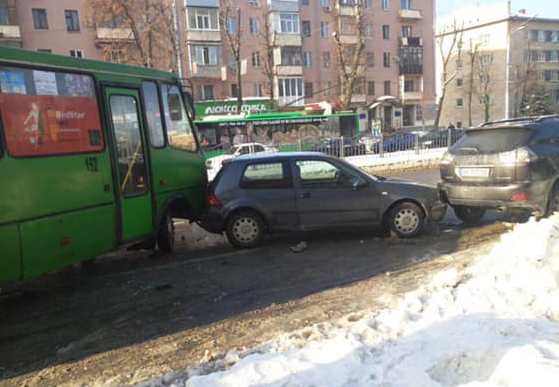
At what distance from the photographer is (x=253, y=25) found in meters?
44.4

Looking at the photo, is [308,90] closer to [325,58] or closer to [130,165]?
[325,58]

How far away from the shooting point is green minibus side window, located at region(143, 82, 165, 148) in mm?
6938

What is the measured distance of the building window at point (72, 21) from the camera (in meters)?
37.4

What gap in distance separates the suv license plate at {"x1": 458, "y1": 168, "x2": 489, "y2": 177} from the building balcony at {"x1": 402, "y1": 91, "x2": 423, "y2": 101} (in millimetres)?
47429

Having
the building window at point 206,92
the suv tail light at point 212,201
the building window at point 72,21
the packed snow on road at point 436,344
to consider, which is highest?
the building window at point 72,21

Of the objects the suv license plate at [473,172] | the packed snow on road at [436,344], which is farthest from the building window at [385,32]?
the packed snow on road at [436,344]

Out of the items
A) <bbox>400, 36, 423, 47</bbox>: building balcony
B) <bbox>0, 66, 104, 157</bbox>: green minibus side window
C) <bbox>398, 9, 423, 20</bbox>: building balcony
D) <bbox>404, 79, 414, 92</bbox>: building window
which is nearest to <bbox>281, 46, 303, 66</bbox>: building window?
<bbox>400, 36, 423, 47</bbox>: building balcony

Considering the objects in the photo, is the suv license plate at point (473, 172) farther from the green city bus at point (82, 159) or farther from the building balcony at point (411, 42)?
the building balcony at point (411, 42)

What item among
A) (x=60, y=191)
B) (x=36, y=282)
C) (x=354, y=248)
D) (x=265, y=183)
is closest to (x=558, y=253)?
(x=354, y=248)

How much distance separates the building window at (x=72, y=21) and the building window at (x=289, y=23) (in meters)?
18.8

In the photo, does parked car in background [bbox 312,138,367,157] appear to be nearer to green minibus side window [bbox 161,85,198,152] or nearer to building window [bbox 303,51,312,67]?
Answer: green minibus side window [bbox 161,85,198,152]

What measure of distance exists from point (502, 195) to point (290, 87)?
40.1 m

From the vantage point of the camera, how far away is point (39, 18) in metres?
36.5

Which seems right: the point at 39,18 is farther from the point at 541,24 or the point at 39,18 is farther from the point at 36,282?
the point at 541,24
